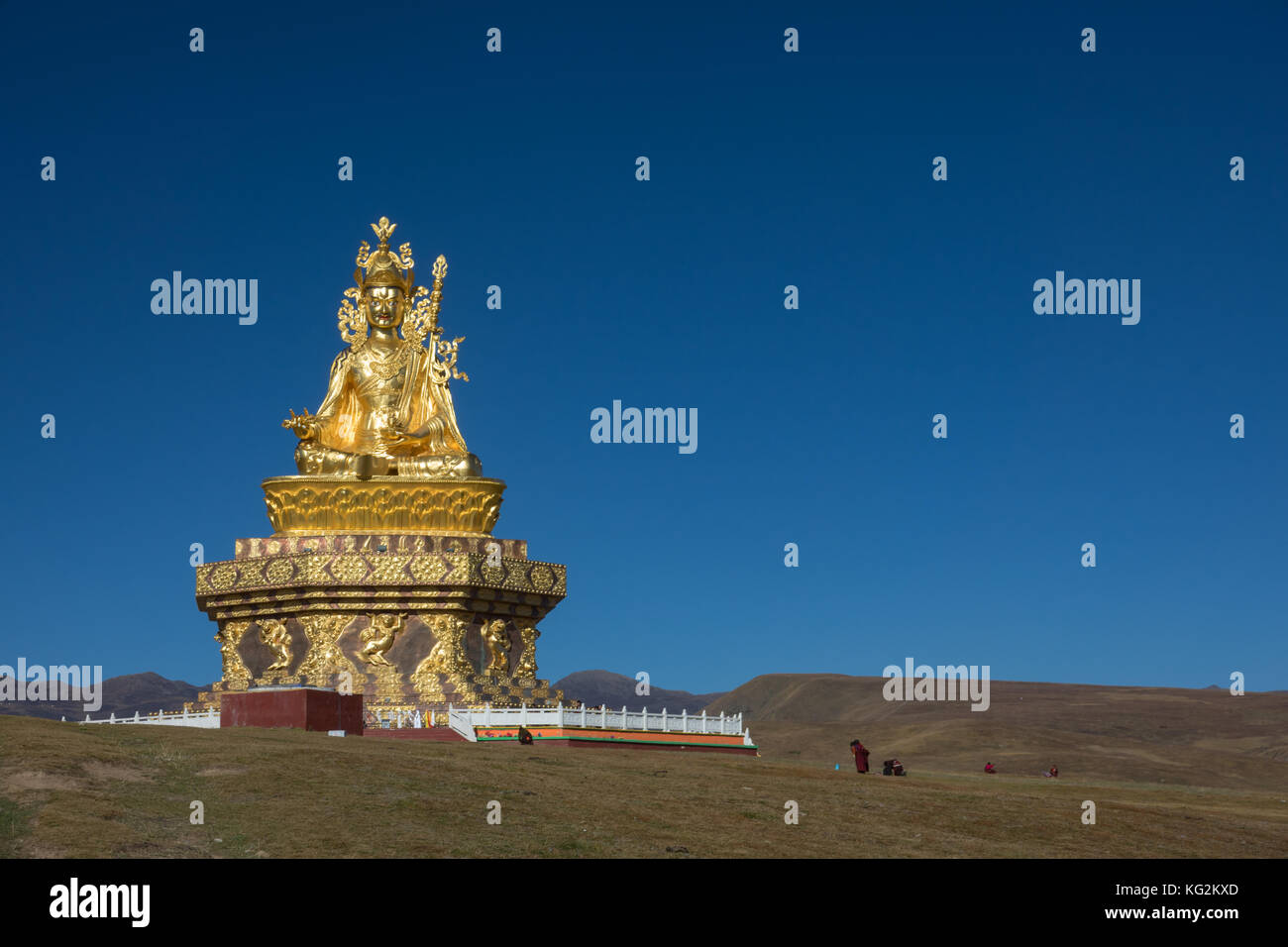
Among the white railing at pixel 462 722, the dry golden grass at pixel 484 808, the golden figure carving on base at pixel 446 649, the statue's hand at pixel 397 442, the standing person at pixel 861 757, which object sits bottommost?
the dry golden grass at pixel 484 808

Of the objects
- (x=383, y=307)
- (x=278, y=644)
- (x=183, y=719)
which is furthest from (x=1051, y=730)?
(x=183, y=719)

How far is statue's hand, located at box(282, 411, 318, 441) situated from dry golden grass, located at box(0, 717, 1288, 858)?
15.3 meters

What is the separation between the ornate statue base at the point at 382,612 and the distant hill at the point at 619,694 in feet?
205

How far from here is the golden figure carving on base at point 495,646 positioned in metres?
47.3

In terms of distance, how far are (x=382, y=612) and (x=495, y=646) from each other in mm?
3265

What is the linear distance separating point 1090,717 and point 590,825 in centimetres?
5570

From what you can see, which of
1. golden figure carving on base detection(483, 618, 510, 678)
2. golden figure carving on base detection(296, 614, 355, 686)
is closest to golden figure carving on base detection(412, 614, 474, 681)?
golden figure carving on base detection(483, 618, 510, 678)

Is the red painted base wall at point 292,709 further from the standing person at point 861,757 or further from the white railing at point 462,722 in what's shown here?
the standing person at point 861,757

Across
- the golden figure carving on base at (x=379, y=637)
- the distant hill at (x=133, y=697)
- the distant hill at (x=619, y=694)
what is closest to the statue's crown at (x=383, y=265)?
the golden figure carving on base at (x=379, y=637)

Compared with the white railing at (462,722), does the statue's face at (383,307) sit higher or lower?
higher

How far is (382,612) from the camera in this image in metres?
46.4

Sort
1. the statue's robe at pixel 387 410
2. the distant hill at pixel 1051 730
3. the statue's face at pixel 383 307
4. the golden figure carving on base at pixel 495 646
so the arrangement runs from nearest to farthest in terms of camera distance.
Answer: the golden figure carving on base at pixel 495 646, the statue's robe at pixel 387 410, the statue's face at pixel 383 307, the distant hill at pixel 1051 730

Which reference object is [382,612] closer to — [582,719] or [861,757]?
[582,719]
